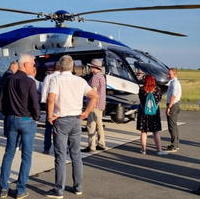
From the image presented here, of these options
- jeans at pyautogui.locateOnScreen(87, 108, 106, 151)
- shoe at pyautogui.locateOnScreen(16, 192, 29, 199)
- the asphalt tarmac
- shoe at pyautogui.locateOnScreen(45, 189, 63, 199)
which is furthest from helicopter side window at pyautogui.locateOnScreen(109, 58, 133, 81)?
shoe at pyautogui.locateOnScreen(16, 192, 29, 199)

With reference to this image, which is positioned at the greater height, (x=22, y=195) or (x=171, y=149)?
(x=22, y=195)

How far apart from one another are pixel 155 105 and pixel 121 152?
1249mm

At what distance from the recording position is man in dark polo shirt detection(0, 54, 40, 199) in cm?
602

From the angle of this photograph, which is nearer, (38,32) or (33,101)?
(33,101)

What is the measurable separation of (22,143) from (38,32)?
25.1ft

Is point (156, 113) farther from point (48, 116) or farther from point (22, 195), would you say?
point (22, 195)

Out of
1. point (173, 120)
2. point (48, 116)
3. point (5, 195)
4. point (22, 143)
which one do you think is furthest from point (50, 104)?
point (173, 120)

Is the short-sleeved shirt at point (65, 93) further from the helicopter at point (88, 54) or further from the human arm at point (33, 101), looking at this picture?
the helicopter at point (88, 54)

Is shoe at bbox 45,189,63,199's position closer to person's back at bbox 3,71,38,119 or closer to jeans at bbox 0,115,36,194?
jeans at bbox 0,115,36,194

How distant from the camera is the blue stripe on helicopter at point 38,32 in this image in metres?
13.0

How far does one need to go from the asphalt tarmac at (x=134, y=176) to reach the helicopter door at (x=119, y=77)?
93.0 inches

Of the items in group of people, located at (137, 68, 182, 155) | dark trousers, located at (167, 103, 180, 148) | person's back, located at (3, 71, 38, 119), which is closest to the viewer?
person's back, located at (3, 71, 38, 119)

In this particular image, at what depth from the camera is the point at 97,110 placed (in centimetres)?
941

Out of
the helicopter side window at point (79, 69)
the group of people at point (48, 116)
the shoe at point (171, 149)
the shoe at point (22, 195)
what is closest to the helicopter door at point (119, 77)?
the helicopter side window at point (79, 69)
